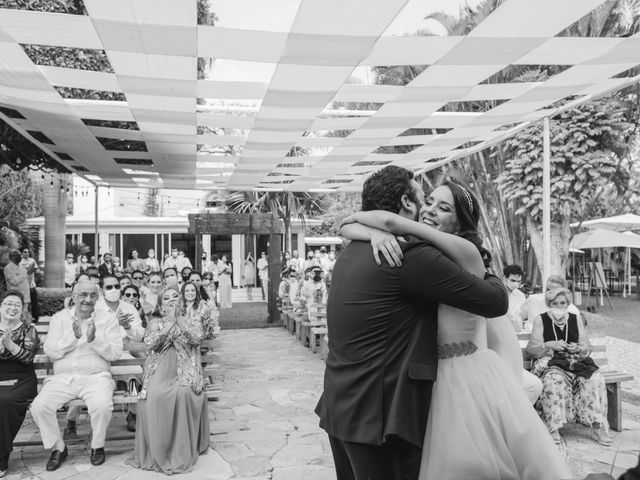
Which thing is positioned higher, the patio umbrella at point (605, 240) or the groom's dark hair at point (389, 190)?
the groom's dark hair at point (389, 190)

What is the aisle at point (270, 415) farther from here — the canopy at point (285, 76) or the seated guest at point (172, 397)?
the canopy at point (285, 76)

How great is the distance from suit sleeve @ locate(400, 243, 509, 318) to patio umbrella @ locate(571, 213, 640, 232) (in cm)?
1730

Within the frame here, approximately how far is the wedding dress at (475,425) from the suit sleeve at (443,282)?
0.12 meters

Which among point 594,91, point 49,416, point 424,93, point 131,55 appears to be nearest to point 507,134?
point 594,91

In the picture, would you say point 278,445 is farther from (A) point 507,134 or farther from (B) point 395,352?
(A) point 507,134

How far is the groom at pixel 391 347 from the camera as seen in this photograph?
172 centimetres

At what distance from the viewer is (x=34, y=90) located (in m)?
5.42

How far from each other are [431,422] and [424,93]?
4291mm

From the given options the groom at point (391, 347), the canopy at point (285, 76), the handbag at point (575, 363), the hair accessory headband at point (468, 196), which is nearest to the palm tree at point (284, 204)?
the canopy at point (285, 76)

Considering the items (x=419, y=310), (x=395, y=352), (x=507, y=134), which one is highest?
(x=507, y=134)

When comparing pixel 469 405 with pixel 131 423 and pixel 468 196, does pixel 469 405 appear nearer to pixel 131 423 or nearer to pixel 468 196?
pixel 468 196

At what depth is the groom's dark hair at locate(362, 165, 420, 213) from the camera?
76.2 inches

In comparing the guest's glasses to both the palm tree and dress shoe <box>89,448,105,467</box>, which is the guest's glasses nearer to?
dress shoe <box>89,448,105,467</box>

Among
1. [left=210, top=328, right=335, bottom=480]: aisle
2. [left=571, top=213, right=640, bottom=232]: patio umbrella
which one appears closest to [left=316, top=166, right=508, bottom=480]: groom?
[left=210, top=328, right=335, bottom=480]: aisle
